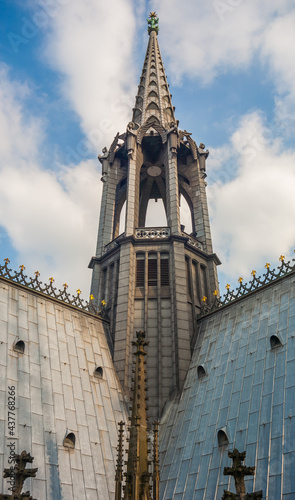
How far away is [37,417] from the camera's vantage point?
897 inches

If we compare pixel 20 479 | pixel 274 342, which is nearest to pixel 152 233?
pixel 274 342

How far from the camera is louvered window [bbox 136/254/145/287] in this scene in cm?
3441

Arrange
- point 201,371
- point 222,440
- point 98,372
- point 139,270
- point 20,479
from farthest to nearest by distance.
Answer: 1. point 139,270
2. point 98,372
3. point 201,371
4. point 222,440
5. point 20,479

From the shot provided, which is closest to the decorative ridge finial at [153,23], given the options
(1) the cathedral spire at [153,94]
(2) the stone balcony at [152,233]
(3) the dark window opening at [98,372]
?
(1) the cathedral spire at [153,94]

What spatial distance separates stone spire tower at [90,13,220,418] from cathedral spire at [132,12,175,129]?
4.9 inches

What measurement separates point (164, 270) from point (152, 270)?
876mm

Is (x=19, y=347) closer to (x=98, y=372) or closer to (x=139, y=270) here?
(x=98, y=372)

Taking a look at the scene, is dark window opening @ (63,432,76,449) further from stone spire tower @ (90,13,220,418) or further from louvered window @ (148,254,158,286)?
louvered window @ (148,254,158,286)

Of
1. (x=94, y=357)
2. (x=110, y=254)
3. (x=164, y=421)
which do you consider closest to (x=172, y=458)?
(x=164, y=421)

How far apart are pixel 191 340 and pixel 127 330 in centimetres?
427

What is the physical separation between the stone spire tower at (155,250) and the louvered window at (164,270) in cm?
7

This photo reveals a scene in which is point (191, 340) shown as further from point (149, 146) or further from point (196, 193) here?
point (149, 146)

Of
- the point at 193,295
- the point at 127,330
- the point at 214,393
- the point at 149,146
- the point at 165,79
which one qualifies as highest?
the point at 165,79

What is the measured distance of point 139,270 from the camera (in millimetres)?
34938
